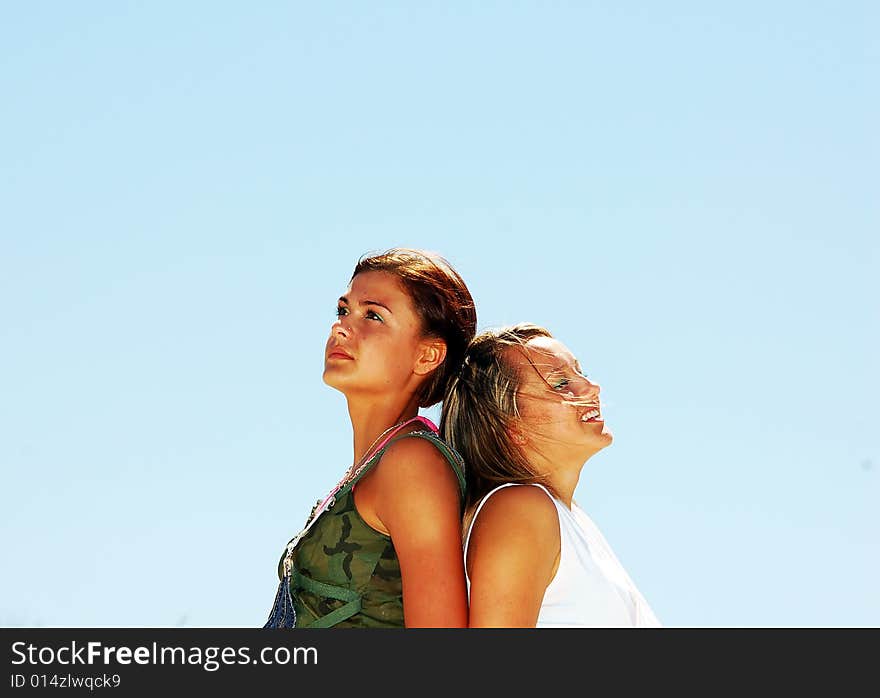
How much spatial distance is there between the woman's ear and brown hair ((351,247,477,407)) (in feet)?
0.12

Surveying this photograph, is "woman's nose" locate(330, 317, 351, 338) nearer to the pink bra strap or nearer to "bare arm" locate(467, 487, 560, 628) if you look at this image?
the pink bra strap

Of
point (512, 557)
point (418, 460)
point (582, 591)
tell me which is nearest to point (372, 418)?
point (418, 460)

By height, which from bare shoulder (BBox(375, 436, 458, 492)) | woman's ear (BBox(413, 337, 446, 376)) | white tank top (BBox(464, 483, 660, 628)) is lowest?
white tank top (BBox(464, 483, 660, 628))

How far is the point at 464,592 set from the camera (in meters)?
5.76

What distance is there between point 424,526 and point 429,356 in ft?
4.27

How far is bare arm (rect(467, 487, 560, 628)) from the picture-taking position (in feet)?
18.6

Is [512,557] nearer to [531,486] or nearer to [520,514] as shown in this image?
[520,514]

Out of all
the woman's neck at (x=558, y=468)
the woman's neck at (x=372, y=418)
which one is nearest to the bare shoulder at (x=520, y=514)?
the woman's neck at (x=558, y=468)

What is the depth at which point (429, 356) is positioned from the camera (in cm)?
684

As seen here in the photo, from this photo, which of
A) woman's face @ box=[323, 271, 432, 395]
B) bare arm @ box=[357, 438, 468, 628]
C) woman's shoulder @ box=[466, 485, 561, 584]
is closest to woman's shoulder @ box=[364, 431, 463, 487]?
bare arm @ box=[357, 438, 468, 628]
